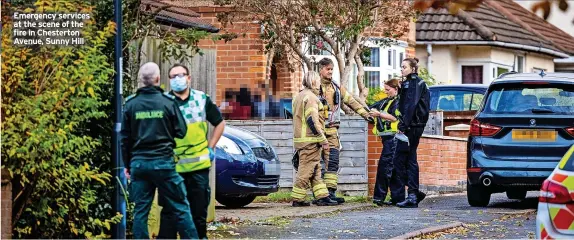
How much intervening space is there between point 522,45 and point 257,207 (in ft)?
74.3

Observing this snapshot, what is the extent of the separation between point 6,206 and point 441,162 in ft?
37.2

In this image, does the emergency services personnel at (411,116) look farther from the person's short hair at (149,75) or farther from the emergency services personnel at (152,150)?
the person's short hair at (149,75)

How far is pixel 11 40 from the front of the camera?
11.3 metres

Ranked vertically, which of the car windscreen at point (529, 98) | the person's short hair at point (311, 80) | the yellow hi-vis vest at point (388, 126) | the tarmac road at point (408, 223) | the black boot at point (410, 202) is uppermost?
the person's short hair at point (311, 80)

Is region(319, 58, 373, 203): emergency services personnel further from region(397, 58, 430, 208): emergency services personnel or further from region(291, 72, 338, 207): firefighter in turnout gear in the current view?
region(397, 58, 430, 208): emergency services personnel

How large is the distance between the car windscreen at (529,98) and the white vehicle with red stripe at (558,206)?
712 centimetres

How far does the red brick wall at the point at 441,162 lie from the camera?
68.5 feet

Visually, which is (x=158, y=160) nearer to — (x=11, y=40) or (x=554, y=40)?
(x=11, y=40)

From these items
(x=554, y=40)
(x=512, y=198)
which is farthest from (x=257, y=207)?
(x=554, y=40)

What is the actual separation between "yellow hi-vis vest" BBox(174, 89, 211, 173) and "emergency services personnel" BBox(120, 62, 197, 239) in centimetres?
20

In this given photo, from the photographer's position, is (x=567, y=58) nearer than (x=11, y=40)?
No

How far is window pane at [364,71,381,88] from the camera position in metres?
31.2

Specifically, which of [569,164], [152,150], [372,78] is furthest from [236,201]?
[372,78]

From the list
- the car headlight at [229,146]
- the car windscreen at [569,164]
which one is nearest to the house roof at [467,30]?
the car headlight at [229,146]
